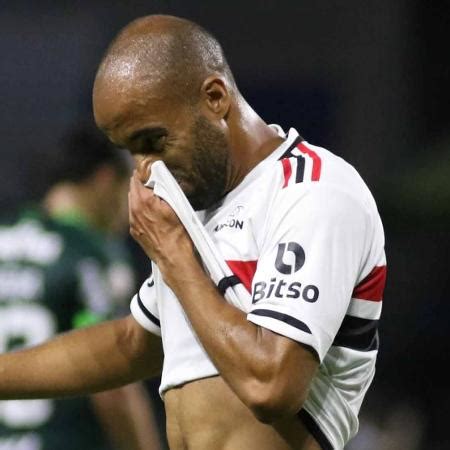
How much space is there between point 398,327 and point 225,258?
4152 mm

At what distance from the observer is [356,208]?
2502 mm

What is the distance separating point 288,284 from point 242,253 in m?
0.17

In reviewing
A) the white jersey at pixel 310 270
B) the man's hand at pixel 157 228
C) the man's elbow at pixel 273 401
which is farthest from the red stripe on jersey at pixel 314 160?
the man's elbow at pixel 273 401

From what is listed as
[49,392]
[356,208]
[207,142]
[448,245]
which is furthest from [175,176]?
[448,245]

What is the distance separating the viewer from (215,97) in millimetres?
2658

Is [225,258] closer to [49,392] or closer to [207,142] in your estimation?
[207,142]

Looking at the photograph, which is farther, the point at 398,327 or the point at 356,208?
the point at 398,327

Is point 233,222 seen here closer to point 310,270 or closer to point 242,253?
point 242,253

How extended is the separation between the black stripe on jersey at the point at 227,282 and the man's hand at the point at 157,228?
80 millimetres

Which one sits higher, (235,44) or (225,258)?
(225,258)

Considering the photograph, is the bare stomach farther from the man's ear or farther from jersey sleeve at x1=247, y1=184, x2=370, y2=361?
the man's ear

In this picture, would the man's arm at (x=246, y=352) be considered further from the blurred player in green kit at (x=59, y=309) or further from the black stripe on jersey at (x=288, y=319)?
the blurred player in green kit at (x=59, y=309)

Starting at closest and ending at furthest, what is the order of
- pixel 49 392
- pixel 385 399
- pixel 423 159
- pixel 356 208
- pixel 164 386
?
pixel 356 208, pixel 164 386, pixel 49 392, pixel 385 399, pixel 423 159

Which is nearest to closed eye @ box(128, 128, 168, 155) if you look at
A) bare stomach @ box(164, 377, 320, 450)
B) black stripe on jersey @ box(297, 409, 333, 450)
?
bare stomach @ box(164, 377, 320, 450)
